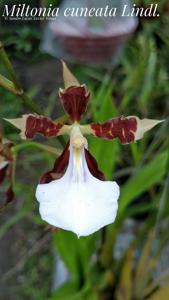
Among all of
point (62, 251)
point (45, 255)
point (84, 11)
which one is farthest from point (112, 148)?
point (84, 11)

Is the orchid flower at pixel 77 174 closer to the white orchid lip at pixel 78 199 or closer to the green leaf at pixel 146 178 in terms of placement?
the white orchid lip at pixel 78 199

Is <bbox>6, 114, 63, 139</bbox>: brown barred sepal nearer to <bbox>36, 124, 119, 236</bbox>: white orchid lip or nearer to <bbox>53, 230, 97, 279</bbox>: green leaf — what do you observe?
<bbox>36, 124, 119, 236</bbox>: white orchid lip

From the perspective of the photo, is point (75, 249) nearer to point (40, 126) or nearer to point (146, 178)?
point (146, 178)

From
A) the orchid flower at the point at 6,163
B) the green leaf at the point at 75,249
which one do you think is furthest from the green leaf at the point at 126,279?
the orchid flower at the point at 6,163

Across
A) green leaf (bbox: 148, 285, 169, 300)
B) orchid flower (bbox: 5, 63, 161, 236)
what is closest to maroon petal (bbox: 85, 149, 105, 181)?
orchid flower (bbox: 5, 63, 161, 236)

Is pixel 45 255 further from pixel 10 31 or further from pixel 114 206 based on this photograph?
pixel 114 206
